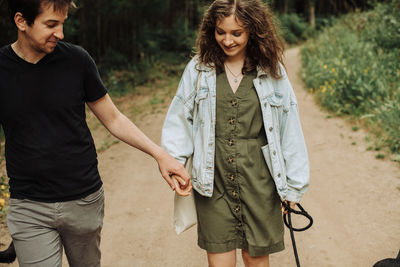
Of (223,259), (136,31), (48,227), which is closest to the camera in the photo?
(48,227)

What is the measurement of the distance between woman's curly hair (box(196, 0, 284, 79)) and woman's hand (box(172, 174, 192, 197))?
704 millimetres

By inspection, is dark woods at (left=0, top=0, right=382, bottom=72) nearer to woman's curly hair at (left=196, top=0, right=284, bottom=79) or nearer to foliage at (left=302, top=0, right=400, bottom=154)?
foliage at (left=302, top=0, right=400, bottom=154)

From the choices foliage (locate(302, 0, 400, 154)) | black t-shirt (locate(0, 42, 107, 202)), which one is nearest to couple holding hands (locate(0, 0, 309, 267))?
black t-shirt (locate(0, 42, 107, 202))

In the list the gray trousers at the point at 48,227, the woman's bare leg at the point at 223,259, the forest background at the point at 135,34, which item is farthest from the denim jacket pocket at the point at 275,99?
the forest background at the point at 135,34

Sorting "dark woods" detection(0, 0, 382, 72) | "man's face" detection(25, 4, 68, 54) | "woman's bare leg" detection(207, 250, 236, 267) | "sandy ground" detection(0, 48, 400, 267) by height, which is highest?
"man's face" detection(25, 4, 68, 54)

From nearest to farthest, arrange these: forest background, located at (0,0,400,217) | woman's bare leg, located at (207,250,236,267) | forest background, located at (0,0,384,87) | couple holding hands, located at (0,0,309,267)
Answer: couple holding hands, located at (0,0,309,267), woman's bare leg, located at (207,250,236,267), forest background, located at (0,0,400,217), forest background, located at (0,0,384,87)

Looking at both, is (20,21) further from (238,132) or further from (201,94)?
(238,132)

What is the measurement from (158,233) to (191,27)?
14.4 meters

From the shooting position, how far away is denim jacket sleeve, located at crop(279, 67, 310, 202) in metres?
2.72

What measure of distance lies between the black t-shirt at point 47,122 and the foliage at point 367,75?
4900mm

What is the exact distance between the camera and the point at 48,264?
89.0 inches

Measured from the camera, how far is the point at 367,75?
8.02 metres

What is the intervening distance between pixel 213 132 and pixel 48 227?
3.44 ft

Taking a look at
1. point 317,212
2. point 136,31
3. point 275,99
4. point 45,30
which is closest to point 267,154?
point 275,99
